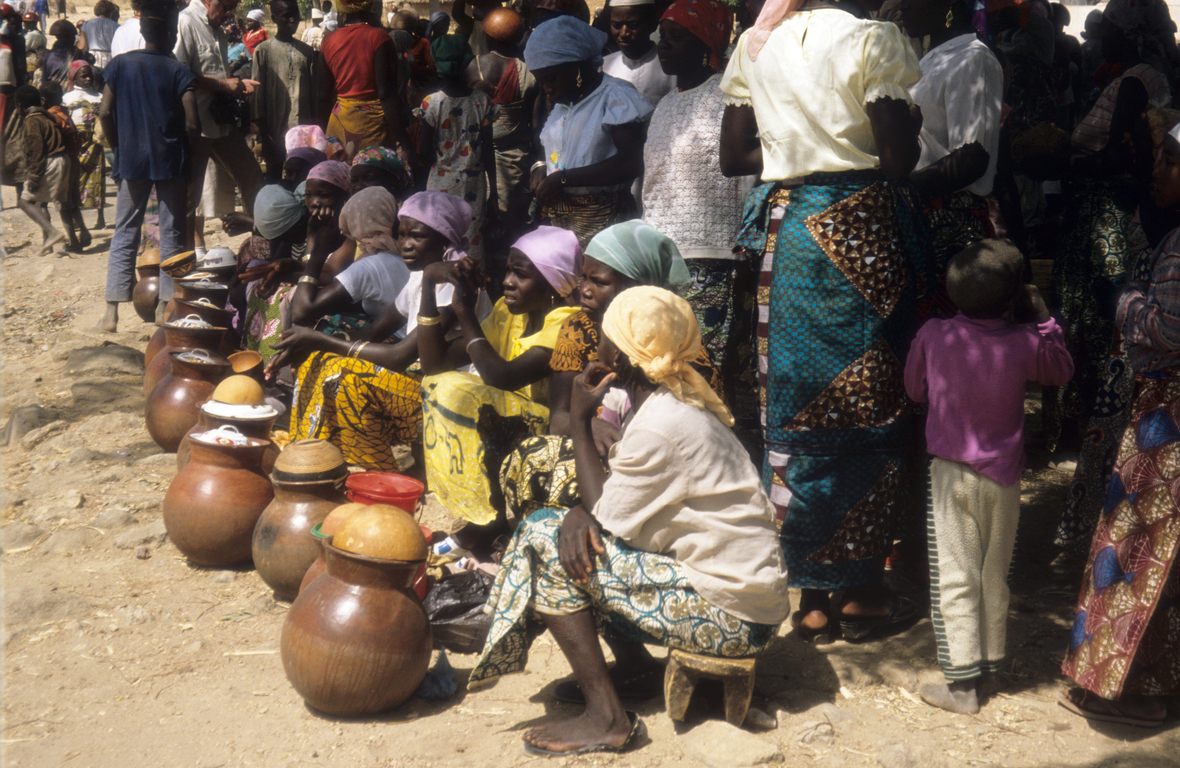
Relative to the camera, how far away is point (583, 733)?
10.2 ft

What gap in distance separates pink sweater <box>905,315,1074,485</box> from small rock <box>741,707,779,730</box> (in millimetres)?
1028

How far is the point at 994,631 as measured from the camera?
3357 mm

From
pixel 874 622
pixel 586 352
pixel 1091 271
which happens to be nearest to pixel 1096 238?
pixel 1091 271

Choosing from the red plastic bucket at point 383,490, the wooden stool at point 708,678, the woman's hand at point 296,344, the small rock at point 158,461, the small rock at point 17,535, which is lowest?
the small rock at point 17,535

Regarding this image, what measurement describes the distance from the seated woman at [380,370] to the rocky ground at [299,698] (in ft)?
1.75

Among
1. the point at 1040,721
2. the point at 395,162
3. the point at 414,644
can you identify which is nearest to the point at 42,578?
the point at 414,644

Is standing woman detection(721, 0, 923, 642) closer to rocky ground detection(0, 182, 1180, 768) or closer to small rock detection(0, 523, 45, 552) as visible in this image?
rocky ground detection(0, 182, 1180, 768)

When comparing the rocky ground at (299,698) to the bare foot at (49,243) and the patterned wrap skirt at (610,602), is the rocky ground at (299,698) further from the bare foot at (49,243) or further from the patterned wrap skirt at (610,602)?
the bare foot at (49,243)

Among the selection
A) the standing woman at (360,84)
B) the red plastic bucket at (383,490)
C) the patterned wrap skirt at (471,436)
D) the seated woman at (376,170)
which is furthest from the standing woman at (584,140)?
the standing woman at (360,84)

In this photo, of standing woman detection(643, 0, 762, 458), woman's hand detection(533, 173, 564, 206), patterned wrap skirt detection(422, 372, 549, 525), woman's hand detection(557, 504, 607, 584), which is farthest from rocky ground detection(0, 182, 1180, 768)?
woman's hand detection(533, 173, 564, 206)

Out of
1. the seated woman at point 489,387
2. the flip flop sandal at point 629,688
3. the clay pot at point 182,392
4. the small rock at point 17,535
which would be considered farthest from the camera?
the clay pot at point 182,392

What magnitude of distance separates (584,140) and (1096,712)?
11.2ft

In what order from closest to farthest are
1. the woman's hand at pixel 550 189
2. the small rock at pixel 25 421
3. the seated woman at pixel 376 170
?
the woman's hand at pixel 550 189, the seated woman at pixel 376 170, the small rock at pixel 25 421

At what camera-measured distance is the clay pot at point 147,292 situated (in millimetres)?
7684
